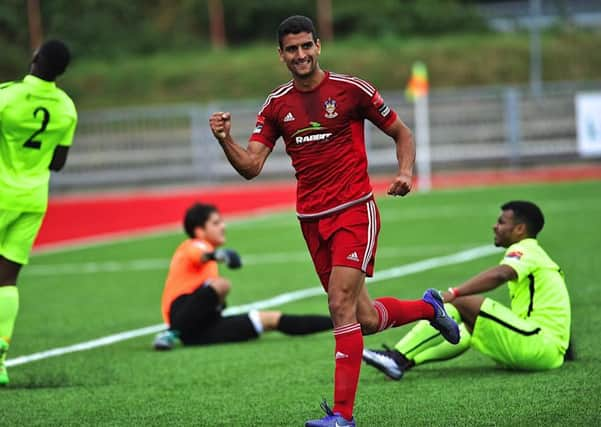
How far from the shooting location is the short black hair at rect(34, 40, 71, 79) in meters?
8.33

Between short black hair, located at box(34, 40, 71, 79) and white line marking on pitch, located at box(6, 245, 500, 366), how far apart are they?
2.40m

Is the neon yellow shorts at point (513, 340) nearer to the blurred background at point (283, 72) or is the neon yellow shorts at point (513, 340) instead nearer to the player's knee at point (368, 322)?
the player's knee at point (368, 322)

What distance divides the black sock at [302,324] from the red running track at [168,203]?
35.0ft

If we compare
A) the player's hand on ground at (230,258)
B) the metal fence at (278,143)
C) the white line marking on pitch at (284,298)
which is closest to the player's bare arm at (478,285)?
the player's hand on ground at (230,258)

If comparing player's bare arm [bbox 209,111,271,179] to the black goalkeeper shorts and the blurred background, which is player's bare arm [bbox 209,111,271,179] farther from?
the blurred background

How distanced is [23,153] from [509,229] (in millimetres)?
3405

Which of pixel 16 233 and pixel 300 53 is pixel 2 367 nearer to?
pixel 16 233

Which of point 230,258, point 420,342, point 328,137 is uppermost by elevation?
point 328,137

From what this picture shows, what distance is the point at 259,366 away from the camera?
877 cm

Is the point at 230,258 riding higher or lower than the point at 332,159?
lower

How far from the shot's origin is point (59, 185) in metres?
30.5

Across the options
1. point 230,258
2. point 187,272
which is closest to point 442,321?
point 230,258

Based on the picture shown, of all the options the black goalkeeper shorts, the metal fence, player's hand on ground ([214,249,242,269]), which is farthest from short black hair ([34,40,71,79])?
the metal fence

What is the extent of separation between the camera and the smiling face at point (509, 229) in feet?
26.2
